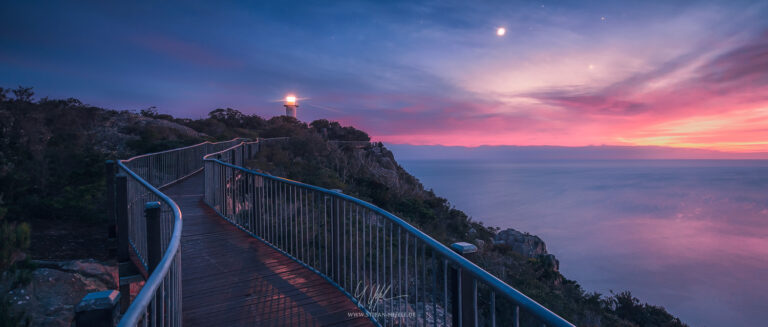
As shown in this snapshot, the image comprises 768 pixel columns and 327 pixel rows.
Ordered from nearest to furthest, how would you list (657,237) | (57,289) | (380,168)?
1. (57,289)
2. (380,168)
3. (657,237)

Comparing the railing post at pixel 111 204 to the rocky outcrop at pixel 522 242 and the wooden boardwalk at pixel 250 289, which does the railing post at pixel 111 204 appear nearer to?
the wooden boardwalk at pixel 250 289

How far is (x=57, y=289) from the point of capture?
21.1ft

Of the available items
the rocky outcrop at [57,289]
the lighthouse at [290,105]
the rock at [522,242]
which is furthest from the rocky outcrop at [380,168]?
the rocky outcrop at [57,289]

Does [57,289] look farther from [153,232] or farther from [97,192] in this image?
[97,192]

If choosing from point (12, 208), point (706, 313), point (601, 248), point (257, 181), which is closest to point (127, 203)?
point (257, 181)

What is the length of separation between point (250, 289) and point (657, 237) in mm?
91032

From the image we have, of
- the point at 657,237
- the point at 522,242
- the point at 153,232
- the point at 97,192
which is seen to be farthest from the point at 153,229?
the point at 657,237

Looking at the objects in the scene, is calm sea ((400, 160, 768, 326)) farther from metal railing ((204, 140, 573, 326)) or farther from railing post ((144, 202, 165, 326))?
railing post ((144, 202, 165, 326))

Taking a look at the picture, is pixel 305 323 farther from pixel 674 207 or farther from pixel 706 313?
pixel 674 207

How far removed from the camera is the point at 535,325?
740 cm

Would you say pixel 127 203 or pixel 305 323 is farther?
pixel 127 203

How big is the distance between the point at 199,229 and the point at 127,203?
54.4 inches

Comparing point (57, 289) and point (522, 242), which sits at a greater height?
point (57, 289)

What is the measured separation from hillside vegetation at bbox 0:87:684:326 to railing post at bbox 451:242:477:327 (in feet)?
26.0
